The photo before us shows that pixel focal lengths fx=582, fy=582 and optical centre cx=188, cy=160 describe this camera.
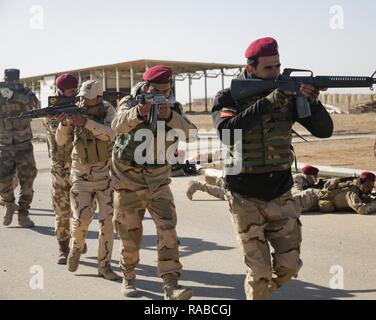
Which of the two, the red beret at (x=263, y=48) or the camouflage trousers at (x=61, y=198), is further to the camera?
the camouflage trousers at (x=61, y=198)

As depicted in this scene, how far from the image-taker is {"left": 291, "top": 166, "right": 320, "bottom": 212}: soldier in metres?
8.20

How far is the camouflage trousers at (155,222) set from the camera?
15.7ft

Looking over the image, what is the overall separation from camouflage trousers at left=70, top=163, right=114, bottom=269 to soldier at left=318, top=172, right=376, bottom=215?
3547 millimetres

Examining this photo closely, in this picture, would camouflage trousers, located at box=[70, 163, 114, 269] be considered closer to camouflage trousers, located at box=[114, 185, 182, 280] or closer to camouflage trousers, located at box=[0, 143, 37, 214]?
camouflage trousers, located at box=[114, 185, 182, 280]

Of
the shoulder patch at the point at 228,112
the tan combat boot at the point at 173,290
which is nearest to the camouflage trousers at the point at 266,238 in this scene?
the shoulder patch at the point at 228,112

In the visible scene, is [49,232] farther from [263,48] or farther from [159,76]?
[263,48]

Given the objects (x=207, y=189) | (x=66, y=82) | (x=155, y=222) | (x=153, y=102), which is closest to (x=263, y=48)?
(x=153, y=102)

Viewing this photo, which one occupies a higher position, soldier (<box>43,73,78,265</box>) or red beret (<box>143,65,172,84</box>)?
red beret (<box>143,65,172,84</box>)

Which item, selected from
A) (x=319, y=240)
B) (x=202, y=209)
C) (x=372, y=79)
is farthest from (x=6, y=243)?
(x=372, y=79)

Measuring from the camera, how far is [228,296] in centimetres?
495

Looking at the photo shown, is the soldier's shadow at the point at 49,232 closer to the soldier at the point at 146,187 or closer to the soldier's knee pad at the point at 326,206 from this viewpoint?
the soldier at the point at 146,187

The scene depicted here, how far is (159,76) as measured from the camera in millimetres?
4688

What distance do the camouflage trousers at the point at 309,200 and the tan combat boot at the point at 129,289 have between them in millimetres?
3752

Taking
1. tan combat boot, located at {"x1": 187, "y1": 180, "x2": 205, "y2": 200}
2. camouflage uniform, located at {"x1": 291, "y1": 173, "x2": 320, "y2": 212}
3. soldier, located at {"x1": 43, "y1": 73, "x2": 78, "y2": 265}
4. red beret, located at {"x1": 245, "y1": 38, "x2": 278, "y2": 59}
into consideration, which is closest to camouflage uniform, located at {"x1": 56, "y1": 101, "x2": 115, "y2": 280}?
soldier, located at {"x1": 43, "y1": 73, "x2": 78, "y2": 265}
